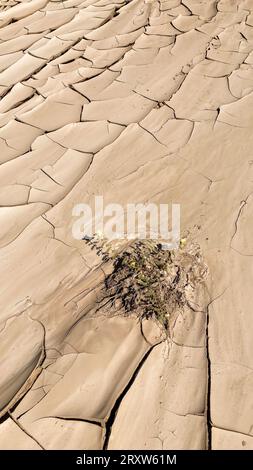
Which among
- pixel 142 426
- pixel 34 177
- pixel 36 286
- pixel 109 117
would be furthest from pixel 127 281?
pixel 109 117

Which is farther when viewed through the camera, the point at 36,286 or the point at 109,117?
the point at 109,117

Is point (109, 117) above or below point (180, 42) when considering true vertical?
below

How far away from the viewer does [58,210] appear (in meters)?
2.26

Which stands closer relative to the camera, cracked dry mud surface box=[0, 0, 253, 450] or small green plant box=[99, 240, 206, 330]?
cracked dry mud surface box=[0, 0, 253, 450]

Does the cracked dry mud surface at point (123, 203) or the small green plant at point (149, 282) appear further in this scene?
the small green plant at point (149, 282)

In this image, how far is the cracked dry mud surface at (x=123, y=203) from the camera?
1528 millimetres

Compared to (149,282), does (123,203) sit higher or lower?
higher

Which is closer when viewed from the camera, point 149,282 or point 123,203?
point 149,282

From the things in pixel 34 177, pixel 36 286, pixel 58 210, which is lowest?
pixel 36 286

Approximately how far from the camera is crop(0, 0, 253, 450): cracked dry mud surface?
60.2 inches

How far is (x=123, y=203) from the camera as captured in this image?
7.41ft

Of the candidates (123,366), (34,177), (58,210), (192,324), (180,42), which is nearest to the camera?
(123,366)

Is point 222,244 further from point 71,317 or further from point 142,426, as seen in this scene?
point 142,426

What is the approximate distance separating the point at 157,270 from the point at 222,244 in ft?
1.25
